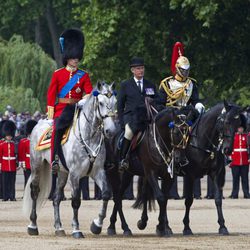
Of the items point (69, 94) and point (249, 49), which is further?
point (249, 49)

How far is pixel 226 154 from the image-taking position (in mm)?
18719

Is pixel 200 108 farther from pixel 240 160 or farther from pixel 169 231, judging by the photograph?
pixel 240 160

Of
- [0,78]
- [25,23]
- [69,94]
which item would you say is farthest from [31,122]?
[25,23]

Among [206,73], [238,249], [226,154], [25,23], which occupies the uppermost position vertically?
[25,23]

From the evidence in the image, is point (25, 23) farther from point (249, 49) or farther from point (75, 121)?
point (75, 121)

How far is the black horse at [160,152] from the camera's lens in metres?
18.3

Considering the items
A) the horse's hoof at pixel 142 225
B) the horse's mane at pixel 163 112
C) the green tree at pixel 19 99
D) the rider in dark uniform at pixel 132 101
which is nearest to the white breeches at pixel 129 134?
the rider in dark uniform at pixel 132 101

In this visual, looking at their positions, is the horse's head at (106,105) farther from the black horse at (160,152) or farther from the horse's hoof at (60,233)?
the horse's hoof at (60,233)

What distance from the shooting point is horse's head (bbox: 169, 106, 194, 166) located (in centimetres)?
1825

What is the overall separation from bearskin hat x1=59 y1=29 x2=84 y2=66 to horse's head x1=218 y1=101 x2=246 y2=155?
2134 mm

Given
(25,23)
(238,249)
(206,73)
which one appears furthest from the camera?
(25,23)

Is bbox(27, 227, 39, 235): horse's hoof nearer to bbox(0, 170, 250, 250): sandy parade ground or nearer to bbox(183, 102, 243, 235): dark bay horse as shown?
bbox(0, 170, 250, 250): sandy parade ground

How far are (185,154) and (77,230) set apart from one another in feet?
6.25

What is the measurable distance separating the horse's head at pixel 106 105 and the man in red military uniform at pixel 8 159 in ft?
38.0
